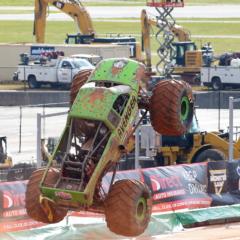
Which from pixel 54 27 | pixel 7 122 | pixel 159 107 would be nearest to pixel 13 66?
pixel 7 122

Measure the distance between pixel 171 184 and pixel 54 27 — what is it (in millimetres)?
73645

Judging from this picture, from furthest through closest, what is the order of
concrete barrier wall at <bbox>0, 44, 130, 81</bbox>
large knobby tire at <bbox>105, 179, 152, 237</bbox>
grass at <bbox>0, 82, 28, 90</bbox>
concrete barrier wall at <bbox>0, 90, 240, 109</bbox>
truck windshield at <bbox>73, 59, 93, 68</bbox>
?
concrete barrier wall at <bbox>0, 44, 130, 81</bbox> < grass at <bbox>0, 82, 28, 90</bbox> < truck windshield at <bbox>73, 59, 93, 68</bbox> < concrete barrier wall at <bbox>0, 90, 240, 109</bbox> < large knobby tire at <bbox>105, 179, 152, 237</bbox>

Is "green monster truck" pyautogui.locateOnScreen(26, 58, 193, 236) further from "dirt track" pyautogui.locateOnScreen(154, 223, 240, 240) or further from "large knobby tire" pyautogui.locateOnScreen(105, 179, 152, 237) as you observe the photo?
"dirt track" pyautogui.locateOnScreen(154, 223, 240, 240)

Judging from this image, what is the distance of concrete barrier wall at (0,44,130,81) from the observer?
62062mm

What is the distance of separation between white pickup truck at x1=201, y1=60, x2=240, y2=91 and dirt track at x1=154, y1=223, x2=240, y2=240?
104 ft

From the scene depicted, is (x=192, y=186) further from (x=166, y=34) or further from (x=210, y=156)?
(x=166, y=34)

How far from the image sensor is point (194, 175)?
26.8m

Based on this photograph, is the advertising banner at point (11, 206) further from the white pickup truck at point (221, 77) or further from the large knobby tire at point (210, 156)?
the white pickup truck at point (221, 77)

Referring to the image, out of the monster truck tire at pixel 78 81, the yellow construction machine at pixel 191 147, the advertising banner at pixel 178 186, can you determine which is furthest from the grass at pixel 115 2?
the monster truck tire at pixel 78 81

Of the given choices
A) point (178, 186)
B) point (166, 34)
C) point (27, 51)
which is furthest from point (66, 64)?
point (178, 186)

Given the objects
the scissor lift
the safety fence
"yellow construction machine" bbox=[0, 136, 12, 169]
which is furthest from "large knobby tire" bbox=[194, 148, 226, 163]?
the scissor lift

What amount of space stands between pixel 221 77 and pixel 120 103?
40470 mm

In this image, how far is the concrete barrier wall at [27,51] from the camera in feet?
204

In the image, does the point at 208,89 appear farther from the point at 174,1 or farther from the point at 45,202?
the point at 45,202
